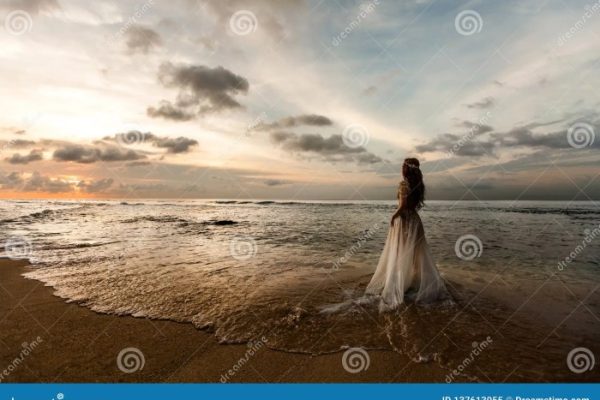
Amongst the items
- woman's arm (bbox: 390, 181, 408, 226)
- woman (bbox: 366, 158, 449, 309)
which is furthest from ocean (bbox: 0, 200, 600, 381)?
woman's arm (bbox: 390, 181, 408, 226)

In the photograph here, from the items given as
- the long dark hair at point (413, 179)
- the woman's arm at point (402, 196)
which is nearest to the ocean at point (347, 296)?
the woman's arm at point (402, 196)

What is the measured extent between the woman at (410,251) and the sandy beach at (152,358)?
8.22 ft

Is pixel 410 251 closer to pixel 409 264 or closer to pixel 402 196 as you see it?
pixel 409 264

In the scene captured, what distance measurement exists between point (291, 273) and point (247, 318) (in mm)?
3716

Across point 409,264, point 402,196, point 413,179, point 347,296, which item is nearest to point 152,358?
point 347,296

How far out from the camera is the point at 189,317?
6.53 metres

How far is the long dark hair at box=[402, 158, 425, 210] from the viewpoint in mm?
7340

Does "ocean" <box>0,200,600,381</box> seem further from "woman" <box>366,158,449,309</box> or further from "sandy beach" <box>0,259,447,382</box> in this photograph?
"woman" <box>366,158,449,309</box>

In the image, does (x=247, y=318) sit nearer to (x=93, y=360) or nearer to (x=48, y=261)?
(x=93, y=360)

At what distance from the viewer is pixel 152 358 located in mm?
4961

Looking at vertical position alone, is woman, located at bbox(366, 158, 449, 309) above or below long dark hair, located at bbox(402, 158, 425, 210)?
below

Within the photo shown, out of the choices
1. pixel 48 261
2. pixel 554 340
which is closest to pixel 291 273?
pixel 554 340

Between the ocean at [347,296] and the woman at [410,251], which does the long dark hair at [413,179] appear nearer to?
the woman at [410,251]

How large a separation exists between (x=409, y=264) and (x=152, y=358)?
530 cm
